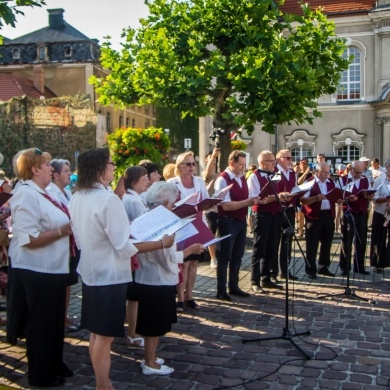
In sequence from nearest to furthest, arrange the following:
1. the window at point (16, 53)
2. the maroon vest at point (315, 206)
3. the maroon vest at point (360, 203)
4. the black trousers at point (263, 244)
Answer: the black trousers at point (263, 244), the maroon vest at point (315, 206), the maroon vest at point (360, 203), the window at point (16, 53)

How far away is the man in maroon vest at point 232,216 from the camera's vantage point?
307 inches

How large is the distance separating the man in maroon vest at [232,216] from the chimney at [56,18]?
46.0 meters

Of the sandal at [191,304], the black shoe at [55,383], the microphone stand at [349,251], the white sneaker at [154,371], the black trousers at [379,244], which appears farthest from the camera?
the black trousers at [379,244]

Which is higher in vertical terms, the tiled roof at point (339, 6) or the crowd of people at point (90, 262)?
the tiled roof at point (339, 6)

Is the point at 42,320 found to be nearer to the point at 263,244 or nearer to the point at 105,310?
the point at 105,310

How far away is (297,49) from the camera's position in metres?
11.3

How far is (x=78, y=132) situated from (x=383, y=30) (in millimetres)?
18608

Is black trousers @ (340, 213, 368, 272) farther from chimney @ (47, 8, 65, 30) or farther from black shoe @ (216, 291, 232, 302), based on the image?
chimney @ (47, 8, 65, 30)

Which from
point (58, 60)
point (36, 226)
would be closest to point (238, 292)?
point (36, 226)

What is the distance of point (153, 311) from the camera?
16.1 feet

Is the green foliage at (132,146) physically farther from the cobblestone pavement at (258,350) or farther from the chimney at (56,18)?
the chimney at (56,18)

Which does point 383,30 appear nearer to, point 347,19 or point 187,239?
point 347,19

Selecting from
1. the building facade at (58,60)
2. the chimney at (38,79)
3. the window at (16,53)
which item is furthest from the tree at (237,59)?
the window at (16,53)

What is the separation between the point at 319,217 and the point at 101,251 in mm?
6036
